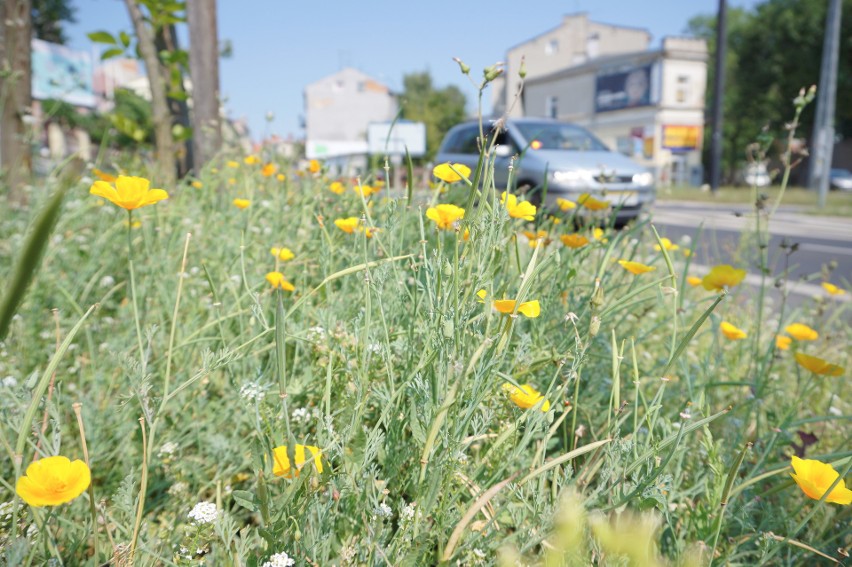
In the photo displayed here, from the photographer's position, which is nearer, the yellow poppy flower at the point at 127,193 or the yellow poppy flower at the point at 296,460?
the yellow poppy flower at the point at 296,460

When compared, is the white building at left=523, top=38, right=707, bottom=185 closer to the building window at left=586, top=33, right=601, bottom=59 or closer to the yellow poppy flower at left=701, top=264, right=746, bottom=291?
the building window at left=586, top=33, right=601, bottom=59

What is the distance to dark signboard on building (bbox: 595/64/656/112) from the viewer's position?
33.6 meters

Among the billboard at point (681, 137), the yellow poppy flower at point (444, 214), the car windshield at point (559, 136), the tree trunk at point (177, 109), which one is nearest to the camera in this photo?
the yellow poppy flower at point (444, 214)

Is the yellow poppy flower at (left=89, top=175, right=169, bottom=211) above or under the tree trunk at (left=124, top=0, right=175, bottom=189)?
under

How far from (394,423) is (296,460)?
240 mm

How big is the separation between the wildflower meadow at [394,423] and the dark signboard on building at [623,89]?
115 feet

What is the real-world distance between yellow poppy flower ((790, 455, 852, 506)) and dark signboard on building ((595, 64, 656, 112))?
1414 inches

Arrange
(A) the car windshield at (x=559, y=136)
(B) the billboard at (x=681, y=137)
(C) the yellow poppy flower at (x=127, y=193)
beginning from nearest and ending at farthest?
(C) the yellow poppy flower at (x=127, y=193)
(A) the car windshield at (x=559, y=136)
(B) the billboard at (x=681, y=137)

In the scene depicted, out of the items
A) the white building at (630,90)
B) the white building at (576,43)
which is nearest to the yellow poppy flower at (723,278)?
the white building at (630,90)

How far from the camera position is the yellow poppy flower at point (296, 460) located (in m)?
0.78

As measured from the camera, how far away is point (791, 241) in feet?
18.1

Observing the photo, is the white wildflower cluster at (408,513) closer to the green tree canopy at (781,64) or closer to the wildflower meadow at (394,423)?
the wildflower meadow at (394,423)

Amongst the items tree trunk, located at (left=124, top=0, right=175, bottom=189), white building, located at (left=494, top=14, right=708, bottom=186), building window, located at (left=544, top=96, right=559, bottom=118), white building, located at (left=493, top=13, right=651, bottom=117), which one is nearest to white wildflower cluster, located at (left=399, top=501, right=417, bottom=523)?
tree trunk, located at (left=124, top=0, right=175, bottom=189)

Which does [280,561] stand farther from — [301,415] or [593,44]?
[593,44]
